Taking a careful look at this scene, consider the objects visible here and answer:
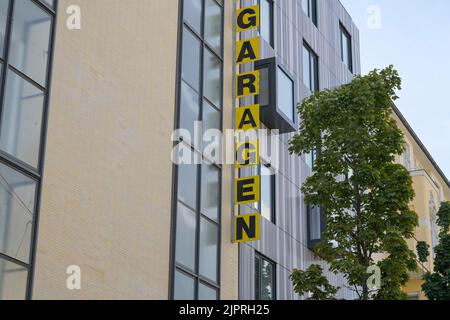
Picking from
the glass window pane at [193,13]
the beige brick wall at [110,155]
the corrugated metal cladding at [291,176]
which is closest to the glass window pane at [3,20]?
the beige brick wall at [110,155]

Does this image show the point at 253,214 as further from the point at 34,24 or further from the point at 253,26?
the point at 34,24

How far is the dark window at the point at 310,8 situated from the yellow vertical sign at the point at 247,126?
8.50 meters

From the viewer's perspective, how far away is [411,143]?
177 feet

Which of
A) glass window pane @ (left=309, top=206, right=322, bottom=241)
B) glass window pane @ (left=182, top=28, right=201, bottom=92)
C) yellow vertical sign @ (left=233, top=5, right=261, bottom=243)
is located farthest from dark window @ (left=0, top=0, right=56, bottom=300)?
glass window pane @ (left=309, top=206, right=322, bottom=241)

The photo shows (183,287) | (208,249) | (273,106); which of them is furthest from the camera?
(273,106)

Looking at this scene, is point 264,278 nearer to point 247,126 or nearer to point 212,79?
point 247,126

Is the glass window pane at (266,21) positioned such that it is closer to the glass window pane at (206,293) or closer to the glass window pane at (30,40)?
the glass window pane at (206,293)

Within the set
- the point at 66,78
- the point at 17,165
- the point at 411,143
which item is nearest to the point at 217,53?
the point at 66,78

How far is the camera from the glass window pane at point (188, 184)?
78.5 feet

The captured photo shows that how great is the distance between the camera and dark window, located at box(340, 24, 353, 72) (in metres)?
41.3

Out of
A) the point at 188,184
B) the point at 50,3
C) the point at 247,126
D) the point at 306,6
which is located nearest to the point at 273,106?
the point at 247,126

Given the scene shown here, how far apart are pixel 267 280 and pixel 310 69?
10.7 metres

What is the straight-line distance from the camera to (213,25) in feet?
90.0

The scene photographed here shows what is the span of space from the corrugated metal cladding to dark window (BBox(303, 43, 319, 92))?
23 centimetres
